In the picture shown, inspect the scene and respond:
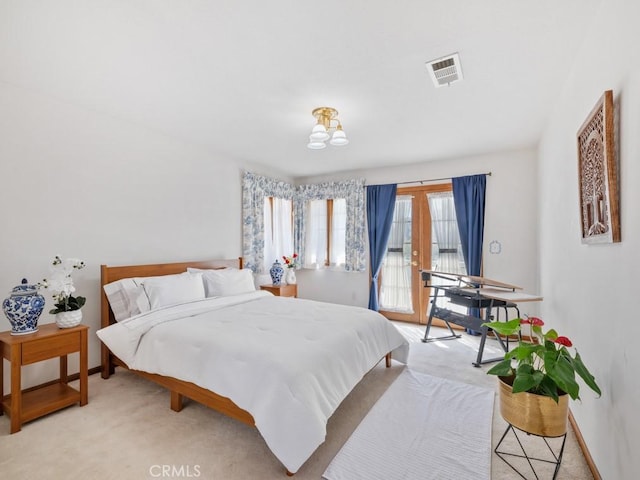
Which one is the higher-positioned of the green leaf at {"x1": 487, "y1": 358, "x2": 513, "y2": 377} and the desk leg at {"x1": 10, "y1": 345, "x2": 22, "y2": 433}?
the green leaf at {"x1": 487, "y1": 358, "x2": 513, "y2": 377}

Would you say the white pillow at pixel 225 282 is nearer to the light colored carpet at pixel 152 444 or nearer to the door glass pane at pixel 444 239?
the light colored carpet at pixel 152 444

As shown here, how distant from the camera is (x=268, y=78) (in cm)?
229

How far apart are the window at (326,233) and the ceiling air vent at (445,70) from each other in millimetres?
3075

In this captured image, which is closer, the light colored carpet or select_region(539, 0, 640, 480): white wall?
select_region(539, 0, 640, 480): white wall

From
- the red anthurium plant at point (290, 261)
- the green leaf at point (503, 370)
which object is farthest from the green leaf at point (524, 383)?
the red anthurium plant at point (290, 261)

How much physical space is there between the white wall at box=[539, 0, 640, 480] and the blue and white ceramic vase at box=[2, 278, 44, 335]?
134 inches

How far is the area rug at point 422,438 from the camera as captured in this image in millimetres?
1668

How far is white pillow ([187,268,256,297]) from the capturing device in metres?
3.41

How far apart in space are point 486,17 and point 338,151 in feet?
8.37

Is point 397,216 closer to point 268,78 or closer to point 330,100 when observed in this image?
point 330,100

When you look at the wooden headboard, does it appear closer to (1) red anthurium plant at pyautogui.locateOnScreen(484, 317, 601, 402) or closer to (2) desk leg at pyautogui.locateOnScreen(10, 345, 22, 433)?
(2) desk leg at pyautogui.locateOnScreen(10, 345, 22, 433)

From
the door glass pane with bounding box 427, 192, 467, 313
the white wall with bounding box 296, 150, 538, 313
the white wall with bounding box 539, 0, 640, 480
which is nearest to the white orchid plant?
the white wall with bounding box 539, 0, 640, 480

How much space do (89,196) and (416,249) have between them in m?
4.19

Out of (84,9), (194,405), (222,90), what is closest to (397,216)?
(222,90)
